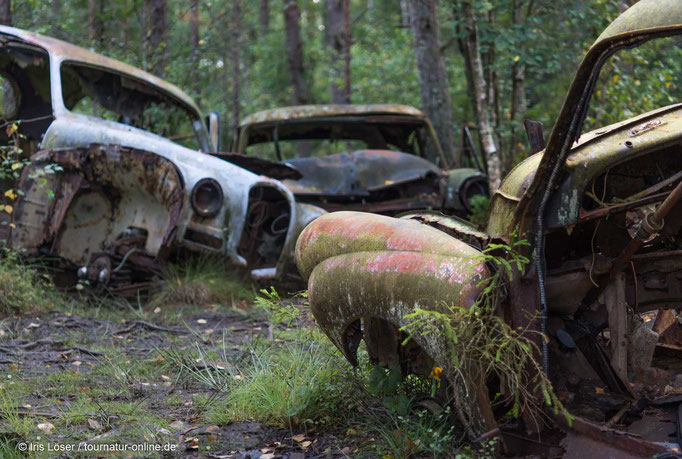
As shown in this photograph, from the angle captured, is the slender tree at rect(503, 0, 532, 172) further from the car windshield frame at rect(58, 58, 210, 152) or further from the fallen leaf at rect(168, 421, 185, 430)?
the fallen leaf at rect(168, 421, 185, 430)

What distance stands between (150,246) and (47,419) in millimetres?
2659

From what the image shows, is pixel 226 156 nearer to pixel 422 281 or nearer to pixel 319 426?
pixel 319 426

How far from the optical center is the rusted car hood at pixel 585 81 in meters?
2.11

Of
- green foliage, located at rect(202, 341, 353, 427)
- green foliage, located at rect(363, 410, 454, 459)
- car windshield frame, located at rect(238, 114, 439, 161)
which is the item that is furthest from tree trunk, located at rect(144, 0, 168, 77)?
green foliage, located at rect(363, 410, 454, 459)

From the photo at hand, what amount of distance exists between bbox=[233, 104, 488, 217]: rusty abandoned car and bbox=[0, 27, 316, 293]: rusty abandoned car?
1231mm

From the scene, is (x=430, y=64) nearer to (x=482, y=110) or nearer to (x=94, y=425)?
(x=482, y=110)

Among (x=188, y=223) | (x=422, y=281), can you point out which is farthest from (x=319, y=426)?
(x=188, y=223)

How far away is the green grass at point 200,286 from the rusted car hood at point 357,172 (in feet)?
5.01

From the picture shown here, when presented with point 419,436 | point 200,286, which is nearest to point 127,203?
point 200,286

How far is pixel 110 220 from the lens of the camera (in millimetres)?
6125

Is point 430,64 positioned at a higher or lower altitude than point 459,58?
lower

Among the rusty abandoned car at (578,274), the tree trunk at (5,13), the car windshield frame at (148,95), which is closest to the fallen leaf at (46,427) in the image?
the rusty abandoned car at (578,274)

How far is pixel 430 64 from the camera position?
10492 mm

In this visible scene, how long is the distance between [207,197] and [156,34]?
6.61 meters
